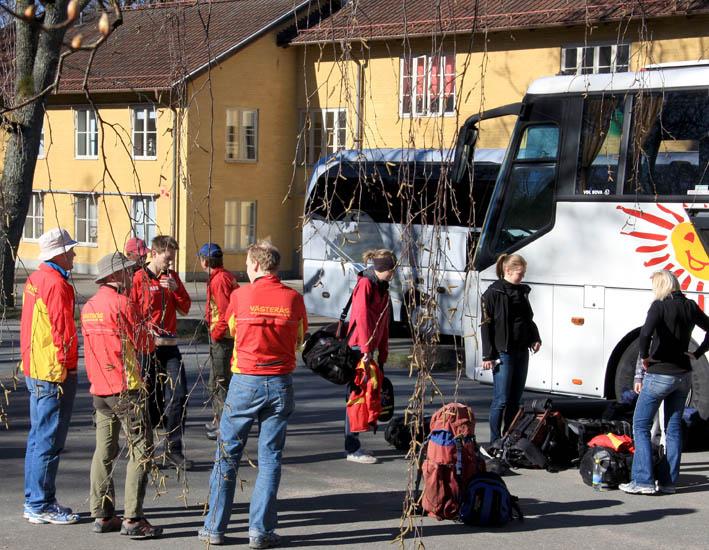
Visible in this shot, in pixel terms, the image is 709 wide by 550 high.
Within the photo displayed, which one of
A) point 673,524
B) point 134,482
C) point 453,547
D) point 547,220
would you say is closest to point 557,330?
point 547,220

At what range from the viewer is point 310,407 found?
12773 millimetres

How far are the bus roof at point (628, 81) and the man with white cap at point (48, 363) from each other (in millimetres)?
5723

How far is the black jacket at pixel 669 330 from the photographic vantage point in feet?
28.0

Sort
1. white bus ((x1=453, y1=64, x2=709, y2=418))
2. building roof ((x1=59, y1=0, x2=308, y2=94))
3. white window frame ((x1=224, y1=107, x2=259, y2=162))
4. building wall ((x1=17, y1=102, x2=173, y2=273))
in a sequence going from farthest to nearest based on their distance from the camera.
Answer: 1. white window frame ((x1=224, y1=107, x2=259, y2=162))
2. building wall ((x1=17, y1=102, x2=173, y2=273))
3. building roof ((x1=59, y1=0, x2=308, y2=94))
4. white bus ((x1=453, y1=64, x2=709, y2=418))

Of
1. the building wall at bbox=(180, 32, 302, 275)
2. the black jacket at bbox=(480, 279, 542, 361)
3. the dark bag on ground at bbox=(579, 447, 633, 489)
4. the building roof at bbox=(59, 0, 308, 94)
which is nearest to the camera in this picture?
the dark bag on ground at bbox=(579, 447, 633, 489)

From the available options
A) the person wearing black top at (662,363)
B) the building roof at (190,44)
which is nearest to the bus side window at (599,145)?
the person wearing black top at (662,363)

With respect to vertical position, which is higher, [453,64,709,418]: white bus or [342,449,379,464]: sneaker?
[453,64,709,418]: white bus

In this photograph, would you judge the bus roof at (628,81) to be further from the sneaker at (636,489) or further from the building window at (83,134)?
the building window at (83,134)

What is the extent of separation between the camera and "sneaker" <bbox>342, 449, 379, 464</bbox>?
963 cm

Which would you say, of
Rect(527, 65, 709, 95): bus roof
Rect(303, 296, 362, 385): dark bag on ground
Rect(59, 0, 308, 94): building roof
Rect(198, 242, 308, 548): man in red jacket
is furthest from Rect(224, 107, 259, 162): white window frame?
Rect(198, 242, 308, 548): man in red jacket

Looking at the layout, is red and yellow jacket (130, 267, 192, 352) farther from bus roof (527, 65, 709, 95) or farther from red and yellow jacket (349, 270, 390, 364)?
bus roof (527, 65, 709, 95)

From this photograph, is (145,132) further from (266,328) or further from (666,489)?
(266,328)

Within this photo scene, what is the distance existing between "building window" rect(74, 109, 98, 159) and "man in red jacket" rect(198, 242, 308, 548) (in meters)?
31.1

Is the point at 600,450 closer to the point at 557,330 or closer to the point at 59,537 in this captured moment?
the point at 557,330
